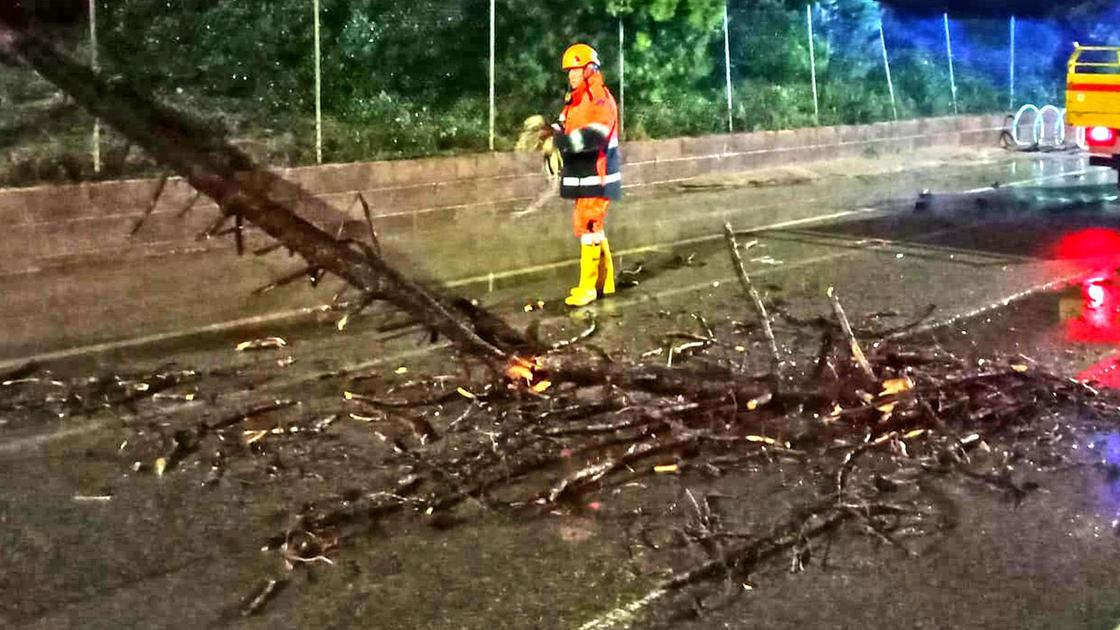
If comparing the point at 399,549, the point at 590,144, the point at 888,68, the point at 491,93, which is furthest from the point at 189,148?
the point at 888,68

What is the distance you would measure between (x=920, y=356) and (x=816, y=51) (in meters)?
16.5

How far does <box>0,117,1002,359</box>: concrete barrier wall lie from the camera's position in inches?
370

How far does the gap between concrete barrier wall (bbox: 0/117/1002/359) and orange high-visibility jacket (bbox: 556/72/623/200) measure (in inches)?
67.3

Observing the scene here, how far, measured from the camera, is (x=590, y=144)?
930 centimetres

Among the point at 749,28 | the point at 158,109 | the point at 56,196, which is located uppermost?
the point at 749,28

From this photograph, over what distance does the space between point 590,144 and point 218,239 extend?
474cm

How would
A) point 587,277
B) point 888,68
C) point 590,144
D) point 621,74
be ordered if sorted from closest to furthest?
point 590,144, point 587,277, point 621,74, point 888,68

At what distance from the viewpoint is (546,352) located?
26.1 feet

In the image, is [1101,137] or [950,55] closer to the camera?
[1101,137]

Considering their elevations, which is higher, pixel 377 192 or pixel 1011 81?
pixel 1011 81

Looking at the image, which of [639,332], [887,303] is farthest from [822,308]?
[639,332]

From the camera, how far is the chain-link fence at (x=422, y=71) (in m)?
13.0

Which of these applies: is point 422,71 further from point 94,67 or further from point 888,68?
point 888,68

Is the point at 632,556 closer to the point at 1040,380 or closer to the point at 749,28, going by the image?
the point at 1040,380
